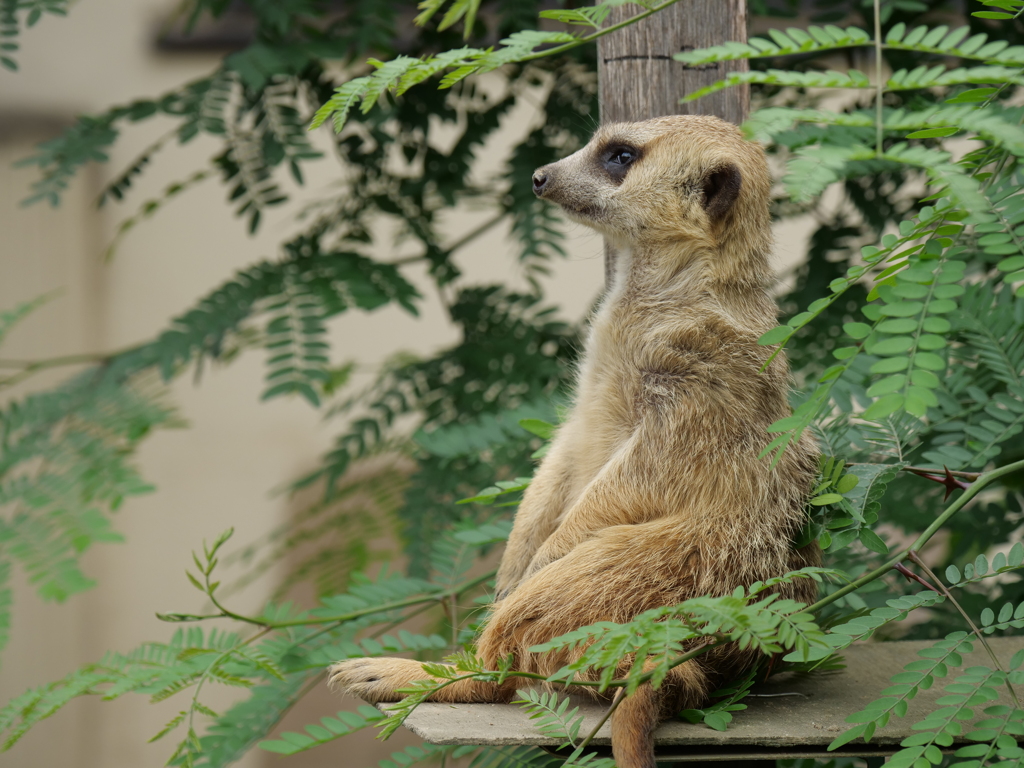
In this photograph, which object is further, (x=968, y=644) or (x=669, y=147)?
(x=669, y=147)

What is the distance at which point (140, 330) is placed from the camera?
373cm

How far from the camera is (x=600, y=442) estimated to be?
1545 millimetres

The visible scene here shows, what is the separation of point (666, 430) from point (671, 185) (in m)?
0.40

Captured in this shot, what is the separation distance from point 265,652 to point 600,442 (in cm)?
76

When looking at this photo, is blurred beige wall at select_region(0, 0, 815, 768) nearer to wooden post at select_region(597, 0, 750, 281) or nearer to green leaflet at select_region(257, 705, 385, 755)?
wooden post at select_region(597, 0, 750, 281)

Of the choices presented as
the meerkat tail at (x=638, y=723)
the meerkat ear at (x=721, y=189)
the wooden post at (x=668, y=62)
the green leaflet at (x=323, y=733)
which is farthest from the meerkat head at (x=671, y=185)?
the green leaflet at (x=323, y=733)

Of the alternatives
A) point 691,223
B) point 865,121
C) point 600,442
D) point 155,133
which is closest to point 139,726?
point 155,133

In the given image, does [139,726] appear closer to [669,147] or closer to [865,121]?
[669,147]

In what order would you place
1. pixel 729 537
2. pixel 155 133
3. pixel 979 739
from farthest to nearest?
1. pixel 155 133
2. pixel 729 537
3. pixel 979 739

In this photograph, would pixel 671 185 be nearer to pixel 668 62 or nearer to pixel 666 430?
pixel 668 62

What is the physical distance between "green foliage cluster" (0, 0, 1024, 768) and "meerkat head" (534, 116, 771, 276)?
0.14 metres

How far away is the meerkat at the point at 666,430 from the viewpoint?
1.31m

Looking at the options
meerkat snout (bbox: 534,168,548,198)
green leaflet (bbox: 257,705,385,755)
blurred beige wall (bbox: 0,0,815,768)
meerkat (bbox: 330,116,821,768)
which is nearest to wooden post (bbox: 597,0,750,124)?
meerkat (bbox: 330,116,821,768)

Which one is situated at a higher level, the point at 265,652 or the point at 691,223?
the point at 691,223
